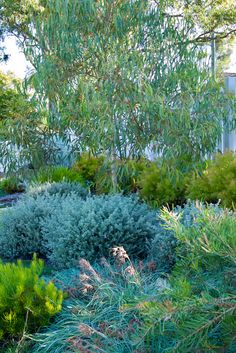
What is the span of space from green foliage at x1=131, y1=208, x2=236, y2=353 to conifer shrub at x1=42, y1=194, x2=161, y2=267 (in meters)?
2.25

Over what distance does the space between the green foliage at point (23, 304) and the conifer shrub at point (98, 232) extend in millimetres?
1602

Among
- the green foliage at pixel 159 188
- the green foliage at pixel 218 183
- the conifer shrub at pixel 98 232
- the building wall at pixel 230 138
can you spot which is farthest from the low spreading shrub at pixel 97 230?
the building wall at pixel 230 138

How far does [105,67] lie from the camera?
6.23 metres

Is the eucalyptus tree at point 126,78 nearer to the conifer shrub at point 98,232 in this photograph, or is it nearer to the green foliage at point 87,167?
the conifer shrub at point 98,232

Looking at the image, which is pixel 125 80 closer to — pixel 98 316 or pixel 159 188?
pixel 159 188

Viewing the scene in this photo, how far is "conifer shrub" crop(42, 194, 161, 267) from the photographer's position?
5.33 meters

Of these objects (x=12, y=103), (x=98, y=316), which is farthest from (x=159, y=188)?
(x=12, y=103)

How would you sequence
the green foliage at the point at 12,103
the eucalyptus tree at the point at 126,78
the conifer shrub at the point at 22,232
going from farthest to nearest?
the green foliage at the point at 12,103 → the conifer shrub at the point at 22,232 → the eucalyptus tree at the point at 126,78

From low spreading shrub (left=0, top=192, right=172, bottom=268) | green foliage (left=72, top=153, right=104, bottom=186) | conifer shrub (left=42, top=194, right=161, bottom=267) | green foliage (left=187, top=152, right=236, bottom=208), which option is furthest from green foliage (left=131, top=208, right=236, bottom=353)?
green foliage (left=72, top=153, right=104, bottom=186)

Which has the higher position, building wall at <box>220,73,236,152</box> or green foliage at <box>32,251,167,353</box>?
building wall at <box>220,73,236,152</box>

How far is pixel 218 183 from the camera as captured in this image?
6527mm

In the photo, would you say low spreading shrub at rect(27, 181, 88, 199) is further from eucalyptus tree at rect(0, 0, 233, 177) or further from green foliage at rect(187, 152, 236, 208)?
green foliage at rect(187, 152, 236, 208)

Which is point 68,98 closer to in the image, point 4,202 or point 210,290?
point 210,290

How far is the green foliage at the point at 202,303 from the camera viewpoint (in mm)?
2273
